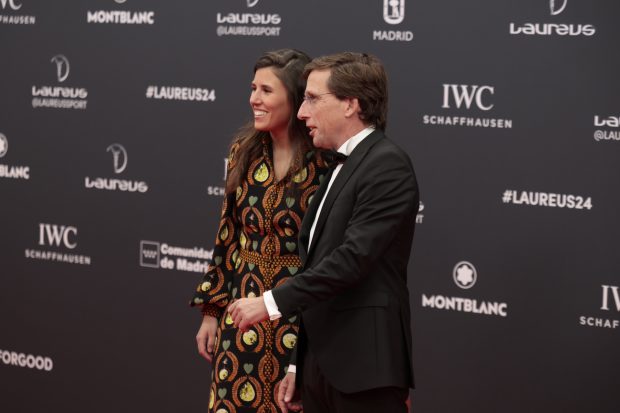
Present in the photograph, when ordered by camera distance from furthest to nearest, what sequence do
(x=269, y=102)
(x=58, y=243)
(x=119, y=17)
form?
(x=58, y=243) → (x=119, y=17) → (x=269, y=102)

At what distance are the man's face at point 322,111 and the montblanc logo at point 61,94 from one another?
2278mm

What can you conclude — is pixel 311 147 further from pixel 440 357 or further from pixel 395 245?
pixel 440 357

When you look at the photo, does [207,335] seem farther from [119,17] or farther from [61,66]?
[61,66]

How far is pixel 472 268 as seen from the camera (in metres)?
3.68

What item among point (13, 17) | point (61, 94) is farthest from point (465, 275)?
point (13, 17)

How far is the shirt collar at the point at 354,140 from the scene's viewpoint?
8.25 ft

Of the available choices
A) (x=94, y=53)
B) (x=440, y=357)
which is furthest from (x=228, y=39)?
(x=440, y=357)

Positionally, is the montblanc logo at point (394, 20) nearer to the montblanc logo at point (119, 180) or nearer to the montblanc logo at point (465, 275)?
the montblanc logo at point (465, 275)

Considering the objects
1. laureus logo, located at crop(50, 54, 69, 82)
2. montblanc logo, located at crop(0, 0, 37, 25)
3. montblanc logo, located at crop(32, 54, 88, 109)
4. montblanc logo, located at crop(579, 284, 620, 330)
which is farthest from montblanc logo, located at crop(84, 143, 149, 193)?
montblanc logo, located at crop(579, 284, 620, 330)

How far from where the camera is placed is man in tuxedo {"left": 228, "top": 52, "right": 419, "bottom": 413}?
7.77ft

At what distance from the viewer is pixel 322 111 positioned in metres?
2.51

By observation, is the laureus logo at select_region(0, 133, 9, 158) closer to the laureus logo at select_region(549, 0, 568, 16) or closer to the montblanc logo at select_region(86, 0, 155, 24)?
the montblanc logo at select_region(86, 0, 155, 24)

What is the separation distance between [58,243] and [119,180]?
51 cm

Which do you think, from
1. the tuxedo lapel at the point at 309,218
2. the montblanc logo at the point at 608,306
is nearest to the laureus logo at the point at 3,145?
the tuxedo lapel at the point at 309,218
